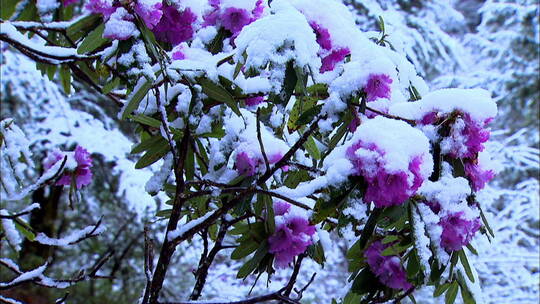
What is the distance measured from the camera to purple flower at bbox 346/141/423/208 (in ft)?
1.74

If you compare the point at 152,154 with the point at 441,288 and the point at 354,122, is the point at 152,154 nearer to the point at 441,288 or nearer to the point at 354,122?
the point at 354,122

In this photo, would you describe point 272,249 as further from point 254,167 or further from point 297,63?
point 297,63

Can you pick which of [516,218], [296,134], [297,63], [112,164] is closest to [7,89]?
[112,164]

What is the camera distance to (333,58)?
70cm

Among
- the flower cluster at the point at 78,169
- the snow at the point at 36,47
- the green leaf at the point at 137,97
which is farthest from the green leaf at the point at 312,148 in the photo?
the flower cluster at the point at 78,169

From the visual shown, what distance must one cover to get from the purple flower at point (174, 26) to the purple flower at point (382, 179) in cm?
44

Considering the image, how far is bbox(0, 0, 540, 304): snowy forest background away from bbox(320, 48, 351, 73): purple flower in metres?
1.18

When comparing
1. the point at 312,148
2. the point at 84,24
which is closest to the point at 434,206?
the point at 312,148

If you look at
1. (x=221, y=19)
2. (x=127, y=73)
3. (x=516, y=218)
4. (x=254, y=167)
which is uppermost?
(x=516, y=218)

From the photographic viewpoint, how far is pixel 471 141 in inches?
23.3

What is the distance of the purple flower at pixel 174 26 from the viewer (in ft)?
2.78

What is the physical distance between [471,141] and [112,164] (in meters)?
3.12

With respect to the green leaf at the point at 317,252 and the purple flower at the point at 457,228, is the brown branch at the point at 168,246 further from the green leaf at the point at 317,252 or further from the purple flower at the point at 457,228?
the purple flower at the point at 457,228

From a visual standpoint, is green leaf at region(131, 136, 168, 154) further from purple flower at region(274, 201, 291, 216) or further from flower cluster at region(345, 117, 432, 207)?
flower cluster at region(345, 117, 432, 207)
